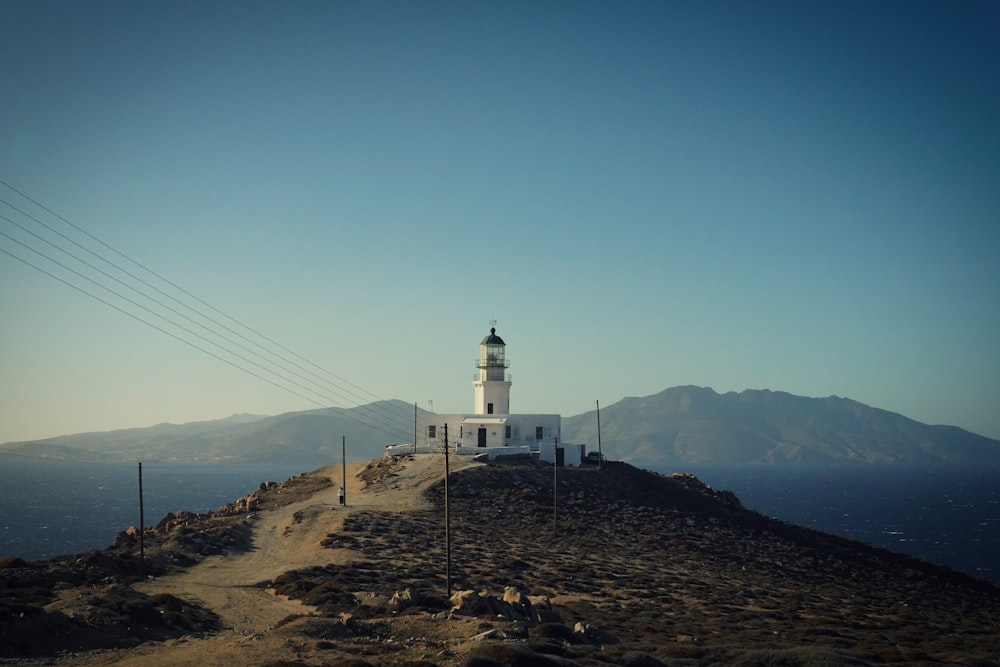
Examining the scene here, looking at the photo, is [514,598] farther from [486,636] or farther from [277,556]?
[277,556]

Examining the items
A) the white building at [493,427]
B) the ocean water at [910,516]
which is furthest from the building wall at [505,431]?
the ocean water at [910,516]

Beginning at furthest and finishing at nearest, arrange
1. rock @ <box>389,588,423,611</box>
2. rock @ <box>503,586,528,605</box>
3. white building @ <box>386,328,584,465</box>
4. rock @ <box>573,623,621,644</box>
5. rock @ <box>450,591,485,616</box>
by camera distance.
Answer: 1. white building @ <box>386,328,584,465</box>
2. rock @ <box>503,586,528,605</box>
3. rock @ <box>389,588,423,611</box>
4. rock @ <box>450,591,485,616</box>
5. rock @ <box>573,623,621,644</box>

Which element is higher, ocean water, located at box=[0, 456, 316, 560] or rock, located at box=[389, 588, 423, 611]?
rock, located at box=[389, 588, 423, 611]

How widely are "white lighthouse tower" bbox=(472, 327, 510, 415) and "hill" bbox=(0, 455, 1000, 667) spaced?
344 inches

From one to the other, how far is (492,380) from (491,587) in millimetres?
34549

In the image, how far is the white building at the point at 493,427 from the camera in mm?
62562

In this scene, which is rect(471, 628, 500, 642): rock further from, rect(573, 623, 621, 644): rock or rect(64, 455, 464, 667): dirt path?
rect(64, 455, 464, 667): dirt path

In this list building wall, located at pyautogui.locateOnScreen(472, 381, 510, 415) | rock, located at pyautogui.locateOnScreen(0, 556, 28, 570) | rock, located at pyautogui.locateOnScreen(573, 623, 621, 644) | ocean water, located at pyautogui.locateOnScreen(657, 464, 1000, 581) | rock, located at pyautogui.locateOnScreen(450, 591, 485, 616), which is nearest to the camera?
rock, located at pyautogui.locateOnScreen(573, 623, 621, 644)

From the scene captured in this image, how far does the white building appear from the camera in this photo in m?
62.6

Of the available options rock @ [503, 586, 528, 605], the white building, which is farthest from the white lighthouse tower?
rock @ [503, 586, 528, 605]

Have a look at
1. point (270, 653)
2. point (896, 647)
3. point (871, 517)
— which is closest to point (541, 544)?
point (896, 647)

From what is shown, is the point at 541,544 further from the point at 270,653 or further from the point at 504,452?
the point at 270,653

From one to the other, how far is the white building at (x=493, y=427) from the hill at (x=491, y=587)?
3.56m

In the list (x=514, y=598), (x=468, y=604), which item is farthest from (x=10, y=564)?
(x=514, y=598)
